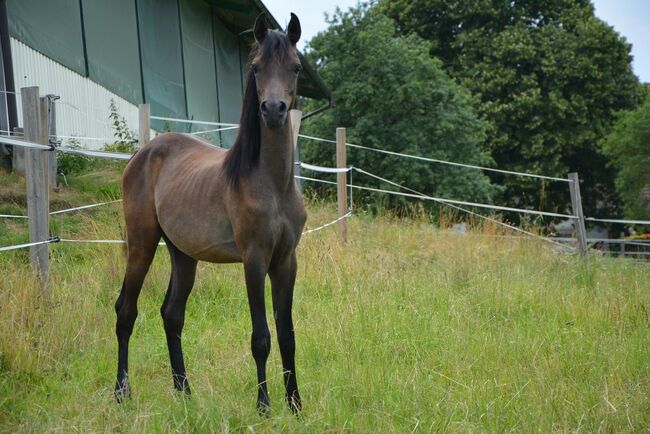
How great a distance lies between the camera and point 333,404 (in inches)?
136

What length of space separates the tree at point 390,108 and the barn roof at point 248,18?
1.20m

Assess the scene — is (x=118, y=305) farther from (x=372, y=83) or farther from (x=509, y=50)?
(x=509, y=50)

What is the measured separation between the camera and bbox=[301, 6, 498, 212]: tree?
18.2 metres

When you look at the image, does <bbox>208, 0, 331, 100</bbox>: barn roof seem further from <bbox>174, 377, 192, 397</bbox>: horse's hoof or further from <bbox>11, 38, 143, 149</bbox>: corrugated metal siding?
<bbox>174, 377, 192, 397</bbox>: horse's hoof

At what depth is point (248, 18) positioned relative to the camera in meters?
16.5


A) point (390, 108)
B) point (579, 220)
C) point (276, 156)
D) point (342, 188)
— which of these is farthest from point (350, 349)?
point (390, 108)

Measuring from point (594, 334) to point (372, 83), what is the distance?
14.6 meters

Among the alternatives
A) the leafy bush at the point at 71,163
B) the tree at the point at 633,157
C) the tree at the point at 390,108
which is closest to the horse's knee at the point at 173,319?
the leafy bush at the point at 71,163

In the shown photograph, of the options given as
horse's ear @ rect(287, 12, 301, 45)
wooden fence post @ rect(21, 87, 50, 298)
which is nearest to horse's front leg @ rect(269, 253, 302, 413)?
horse's ear @ rect(287, 12, 301, 45)

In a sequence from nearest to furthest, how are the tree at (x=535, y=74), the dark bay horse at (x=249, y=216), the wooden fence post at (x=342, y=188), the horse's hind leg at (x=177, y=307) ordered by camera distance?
the dark bay horse at (x=249, y=216), the horse's hind leg at (x=177, y=307), the wooden fence post at (x=342, y=188), the tree at (x=535, y=74)

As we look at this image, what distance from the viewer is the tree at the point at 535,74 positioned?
23562 millimetres

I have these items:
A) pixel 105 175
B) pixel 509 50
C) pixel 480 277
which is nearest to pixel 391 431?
pixel 480 277

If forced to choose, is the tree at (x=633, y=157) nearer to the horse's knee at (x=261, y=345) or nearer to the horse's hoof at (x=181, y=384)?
the horse's hoof at (x=181, y=384)

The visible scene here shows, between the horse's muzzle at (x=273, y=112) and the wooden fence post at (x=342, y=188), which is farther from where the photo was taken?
the wooden fence post at (x=342, y=188)
